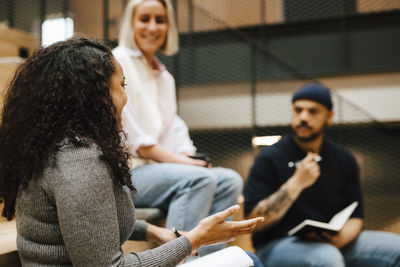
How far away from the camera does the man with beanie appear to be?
1527 millimetres

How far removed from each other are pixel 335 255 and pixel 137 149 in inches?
35.6

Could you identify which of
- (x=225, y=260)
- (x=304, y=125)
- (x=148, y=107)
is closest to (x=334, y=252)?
(x=304, y=125)

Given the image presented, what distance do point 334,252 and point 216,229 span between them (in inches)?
32.9

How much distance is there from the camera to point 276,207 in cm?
157

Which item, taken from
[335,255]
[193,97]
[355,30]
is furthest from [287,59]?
[335,255]

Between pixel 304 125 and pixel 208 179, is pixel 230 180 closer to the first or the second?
pixel 208 179

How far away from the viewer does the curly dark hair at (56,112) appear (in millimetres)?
726

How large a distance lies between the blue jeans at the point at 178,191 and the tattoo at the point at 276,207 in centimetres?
27

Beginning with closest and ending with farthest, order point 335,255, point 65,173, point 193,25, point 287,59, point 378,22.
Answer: point 65,173 < point 335,255 < point 193,25 < point 378,22 < point 287,59

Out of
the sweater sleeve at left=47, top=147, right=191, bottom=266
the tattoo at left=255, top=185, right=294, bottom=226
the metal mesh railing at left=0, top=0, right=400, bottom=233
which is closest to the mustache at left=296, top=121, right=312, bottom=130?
the tattoo at left=255, top=185, right=294, bottom=226

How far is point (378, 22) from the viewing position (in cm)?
404

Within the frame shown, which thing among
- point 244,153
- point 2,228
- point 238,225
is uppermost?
point 238,225

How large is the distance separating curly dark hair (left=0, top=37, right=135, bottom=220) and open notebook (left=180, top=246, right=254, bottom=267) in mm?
250

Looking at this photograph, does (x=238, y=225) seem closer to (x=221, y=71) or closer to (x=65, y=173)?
(x=65, y=173)
